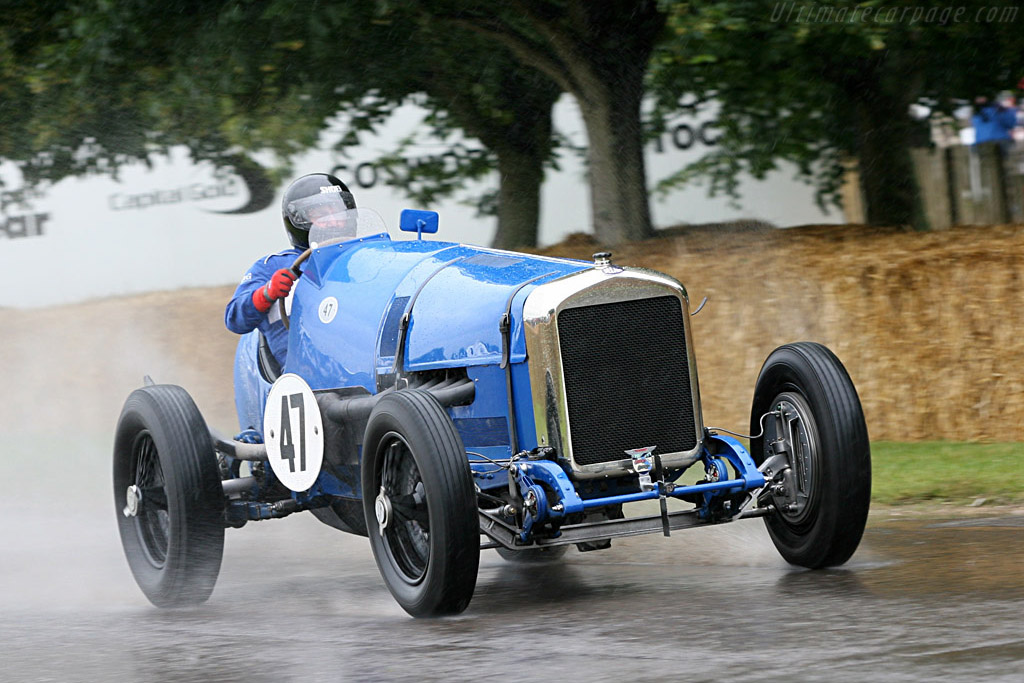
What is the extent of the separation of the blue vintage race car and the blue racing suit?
439mm

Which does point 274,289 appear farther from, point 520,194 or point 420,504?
point 520,194

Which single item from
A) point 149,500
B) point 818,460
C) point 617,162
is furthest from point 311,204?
point 617,162

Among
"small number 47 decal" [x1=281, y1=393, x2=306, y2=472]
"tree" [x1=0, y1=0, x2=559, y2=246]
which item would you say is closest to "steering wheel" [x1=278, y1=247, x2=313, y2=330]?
"small number 47 decal" [x1=281, y1=393, x2=306, y2=472]

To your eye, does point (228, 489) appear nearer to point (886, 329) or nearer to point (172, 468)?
point (172, 468)

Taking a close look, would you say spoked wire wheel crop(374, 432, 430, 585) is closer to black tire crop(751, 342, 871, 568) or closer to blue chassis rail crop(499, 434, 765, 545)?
blue chassis rail crop(499, 434, 765, 545)

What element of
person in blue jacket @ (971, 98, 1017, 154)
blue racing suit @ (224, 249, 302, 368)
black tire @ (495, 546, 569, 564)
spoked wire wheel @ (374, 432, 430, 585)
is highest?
person in blue jacket @ (971, 98, 1017, 154)

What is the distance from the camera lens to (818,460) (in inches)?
256

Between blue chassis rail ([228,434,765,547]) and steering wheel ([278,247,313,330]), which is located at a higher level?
steering wheel ([278,247,313,330])

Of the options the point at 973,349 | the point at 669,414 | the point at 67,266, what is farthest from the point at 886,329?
the point at 67,266

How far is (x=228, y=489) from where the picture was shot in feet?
25.1

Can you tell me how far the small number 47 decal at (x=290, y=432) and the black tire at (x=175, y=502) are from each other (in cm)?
36

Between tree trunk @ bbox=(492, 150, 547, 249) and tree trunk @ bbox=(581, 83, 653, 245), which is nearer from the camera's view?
tree trunk @ bbox=(581, 83, 653, 245)

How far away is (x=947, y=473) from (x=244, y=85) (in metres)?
7.31

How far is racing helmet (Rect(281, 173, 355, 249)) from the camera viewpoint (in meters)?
7.99
